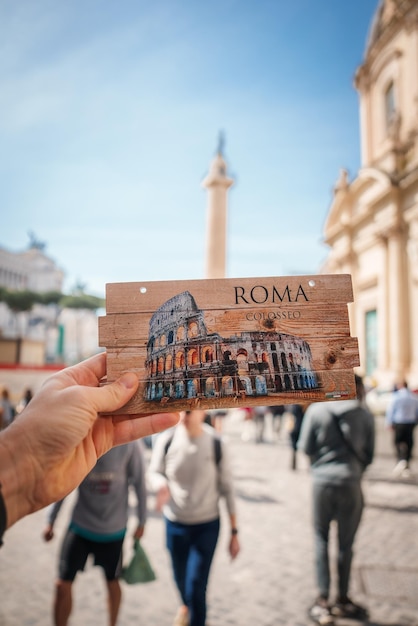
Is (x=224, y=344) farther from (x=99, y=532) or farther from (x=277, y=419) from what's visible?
(x=277, y=419)

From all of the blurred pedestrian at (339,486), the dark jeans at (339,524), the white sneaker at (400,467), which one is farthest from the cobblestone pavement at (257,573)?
the white sneaker at (400,467)

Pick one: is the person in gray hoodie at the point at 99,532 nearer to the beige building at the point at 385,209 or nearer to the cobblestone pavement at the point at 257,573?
the cobblestone pavement at the point at 257,573

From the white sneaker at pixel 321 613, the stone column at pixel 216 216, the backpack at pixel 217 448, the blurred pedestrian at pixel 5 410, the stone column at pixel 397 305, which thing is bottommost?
the white sneaker at pixel 321 613

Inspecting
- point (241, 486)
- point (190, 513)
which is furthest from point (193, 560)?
point (241, 486)

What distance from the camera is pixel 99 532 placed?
3.74 meters

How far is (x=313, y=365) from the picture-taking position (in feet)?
5.40

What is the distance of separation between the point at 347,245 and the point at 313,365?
25.3 meters

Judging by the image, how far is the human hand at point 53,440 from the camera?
1388mm

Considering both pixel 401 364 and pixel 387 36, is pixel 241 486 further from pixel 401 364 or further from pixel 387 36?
pixel 387 36

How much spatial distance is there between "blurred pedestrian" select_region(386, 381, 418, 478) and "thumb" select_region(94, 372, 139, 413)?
898 cm

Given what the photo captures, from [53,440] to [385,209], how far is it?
2274 cm

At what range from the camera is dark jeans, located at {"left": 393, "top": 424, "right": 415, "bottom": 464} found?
9219mm

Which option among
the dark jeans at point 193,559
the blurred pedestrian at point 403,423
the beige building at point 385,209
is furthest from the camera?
the beige building at point 385,209

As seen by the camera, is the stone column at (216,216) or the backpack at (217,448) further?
the stone column at (216,216)
